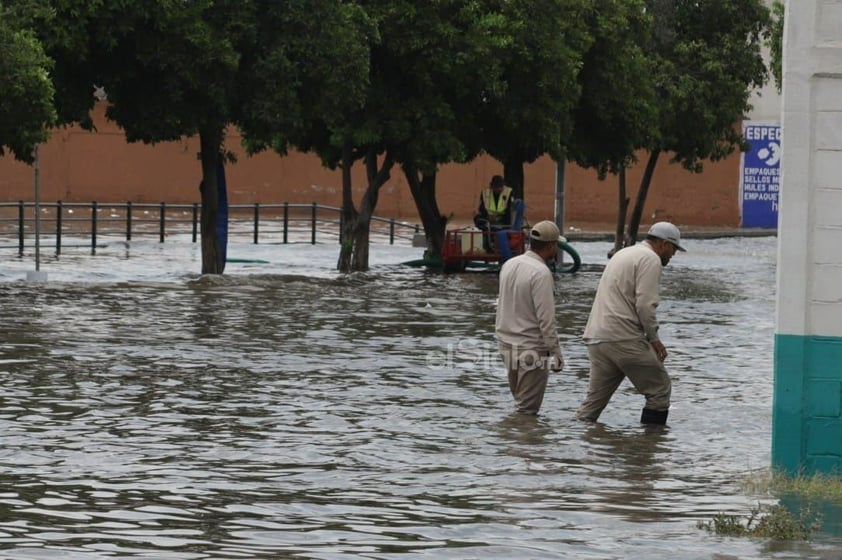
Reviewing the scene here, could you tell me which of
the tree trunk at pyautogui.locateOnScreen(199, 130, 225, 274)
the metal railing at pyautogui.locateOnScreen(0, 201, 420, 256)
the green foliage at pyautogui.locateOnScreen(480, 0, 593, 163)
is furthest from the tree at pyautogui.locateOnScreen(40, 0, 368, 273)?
the metal railing at pyautogui.locateOnScreen(0, 201, 420, 256)

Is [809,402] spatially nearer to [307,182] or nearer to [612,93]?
[612,93]

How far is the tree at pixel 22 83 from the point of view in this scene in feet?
77.0

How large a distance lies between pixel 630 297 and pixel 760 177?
153ft

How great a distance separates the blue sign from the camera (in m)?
57.9

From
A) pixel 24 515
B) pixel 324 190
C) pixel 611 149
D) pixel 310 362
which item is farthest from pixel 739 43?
pixel 24 515

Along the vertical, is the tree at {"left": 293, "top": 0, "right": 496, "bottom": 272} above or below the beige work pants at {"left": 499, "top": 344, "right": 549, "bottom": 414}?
above

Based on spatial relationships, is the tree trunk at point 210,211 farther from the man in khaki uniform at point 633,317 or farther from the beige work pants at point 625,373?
the man in khaki uniform at point 633,317

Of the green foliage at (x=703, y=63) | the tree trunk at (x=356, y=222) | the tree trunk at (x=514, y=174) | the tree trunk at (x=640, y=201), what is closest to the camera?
the tree trunk at (x=356, y=222)

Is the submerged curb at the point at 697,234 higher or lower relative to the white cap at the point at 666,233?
lower

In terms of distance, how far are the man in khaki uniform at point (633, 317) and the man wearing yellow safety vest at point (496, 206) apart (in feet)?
58.0

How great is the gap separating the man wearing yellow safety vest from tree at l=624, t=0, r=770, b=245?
991 cm

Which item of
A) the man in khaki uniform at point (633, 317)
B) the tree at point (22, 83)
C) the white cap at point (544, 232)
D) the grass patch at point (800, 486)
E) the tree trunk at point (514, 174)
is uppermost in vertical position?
the tree at point (22, 83)

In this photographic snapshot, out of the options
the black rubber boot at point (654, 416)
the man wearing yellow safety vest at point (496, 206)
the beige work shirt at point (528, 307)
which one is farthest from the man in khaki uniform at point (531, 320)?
the man wearing yellow safety vest at point (496, 206)

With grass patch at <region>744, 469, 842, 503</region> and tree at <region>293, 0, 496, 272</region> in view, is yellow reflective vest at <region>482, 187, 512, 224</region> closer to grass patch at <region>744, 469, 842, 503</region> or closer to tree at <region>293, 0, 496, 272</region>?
tree at <region>293, 0, 496, 272</region>
